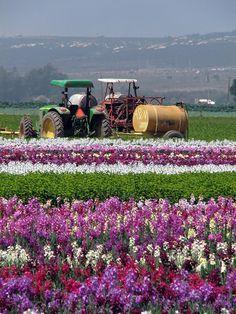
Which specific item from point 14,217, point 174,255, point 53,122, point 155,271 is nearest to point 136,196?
point 14,217

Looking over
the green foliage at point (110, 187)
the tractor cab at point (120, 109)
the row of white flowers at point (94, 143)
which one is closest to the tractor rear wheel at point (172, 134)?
the row of white flowers at point (94, 143)

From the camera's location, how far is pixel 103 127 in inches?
1053

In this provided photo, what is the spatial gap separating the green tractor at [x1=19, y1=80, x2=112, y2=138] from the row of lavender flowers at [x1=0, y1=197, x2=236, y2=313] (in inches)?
524

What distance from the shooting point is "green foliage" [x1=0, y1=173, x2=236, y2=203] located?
1402 cm

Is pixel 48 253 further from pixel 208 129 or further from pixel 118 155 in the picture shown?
pixel 208 129

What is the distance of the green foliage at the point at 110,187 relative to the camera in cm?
1402

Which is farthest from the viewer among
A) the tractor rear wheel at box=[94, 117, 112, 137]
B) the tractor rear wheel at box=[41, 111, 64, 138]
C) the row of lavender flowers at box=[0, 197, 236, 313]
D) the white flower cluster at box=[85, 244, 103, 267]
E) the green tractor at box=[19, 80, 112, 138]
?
the tractor rear wheel at box=[94, 117, 112, 137]

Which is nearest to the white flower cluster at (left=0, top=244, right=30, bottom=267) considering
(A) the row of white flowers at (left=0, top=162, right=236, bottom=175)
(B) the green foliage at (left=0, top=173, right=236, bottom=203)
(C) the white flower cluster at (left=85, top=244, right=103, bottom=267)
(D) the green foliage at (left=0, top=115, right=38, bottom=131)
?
(C) the white flower cluster at (left=85, top=244, right=103, bottom=267)

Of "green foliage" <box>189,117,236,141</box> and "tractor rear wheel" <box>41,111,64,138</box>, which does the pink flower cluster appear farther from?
"green foliage" <box>189,117,236,141</box>

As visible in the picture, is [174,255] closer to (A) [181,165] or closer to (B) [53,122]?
(A) [181,165]

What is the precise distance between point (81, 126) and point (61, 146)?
4.25 m

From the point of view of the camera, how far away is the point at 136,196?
14336 mm

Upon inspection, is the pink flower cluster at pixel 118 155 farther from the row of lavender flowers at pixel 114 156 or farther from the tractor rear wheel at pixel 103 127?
the tractor rear wheel at pixel 103 127

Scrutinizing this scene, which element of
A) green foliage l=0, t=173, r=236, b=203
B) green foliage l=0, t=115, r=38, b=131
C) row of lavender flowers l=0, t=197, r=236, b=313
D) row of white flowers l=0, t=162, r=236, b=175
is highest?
row of lavender flowers l=0, t=197, r=236, b=313
